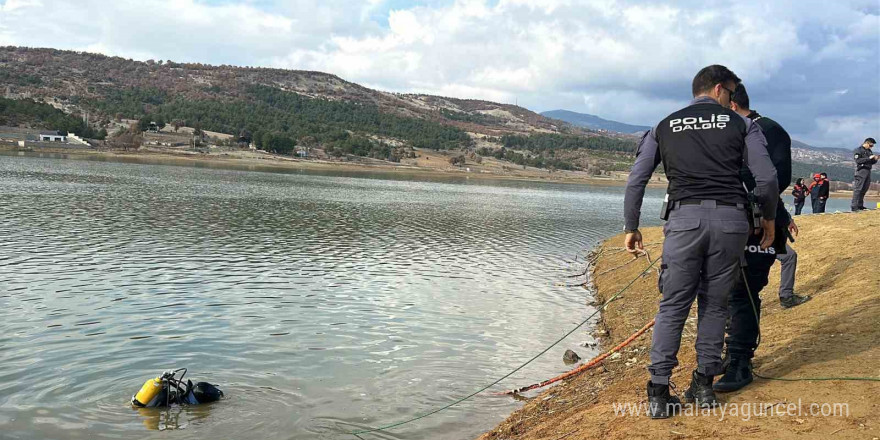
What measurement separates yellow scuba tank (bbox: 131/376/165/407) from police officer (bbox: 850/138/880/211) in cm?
1968

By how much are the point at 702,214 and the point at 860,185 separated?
19.7 metres

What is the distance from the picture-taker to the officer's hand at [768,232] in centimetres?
543

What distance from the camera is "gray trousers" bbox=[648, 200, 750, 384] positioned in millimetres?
5137

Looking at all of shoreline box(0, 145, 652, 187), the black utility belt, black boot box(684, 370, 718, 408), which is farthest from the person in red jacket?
shoreline box(0, 145, 652, 187)

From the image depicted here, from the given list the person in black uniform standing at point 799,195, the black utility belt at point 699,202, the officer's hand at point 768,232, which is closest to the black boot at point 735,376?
the officer's hand at point 768,232

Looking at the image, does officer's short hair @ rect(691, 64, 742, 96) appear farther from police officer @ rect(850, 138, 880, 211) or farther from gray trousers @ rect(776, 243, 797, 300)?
police officer @ rect(850, 138, 880, 211)

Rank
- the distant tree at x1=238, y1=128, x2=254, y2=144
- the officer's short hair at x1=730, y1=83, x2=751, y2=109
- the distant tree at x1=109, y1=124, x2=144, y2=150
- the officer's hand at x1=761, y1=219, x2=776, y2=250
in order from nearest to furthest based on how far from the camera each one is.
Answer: the officer's hand at x1=761, y1=219, x2=776, y2=250 → the officer's short hair at x1=730, y1=83, x2=751, y2=109 → the distant tree at x1=109, y1=124, x2=144, y2=150 → the distant tree at x1=238, y1=128, x2=254, y2=144

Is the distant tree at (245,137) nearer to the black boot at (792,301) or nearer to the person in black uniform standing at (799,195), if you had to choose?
the person in black uniform standing at (799,195)

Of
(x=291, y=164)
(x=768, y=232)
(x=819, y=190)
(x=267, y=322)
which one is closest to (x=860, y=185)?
(x=819, y=190)

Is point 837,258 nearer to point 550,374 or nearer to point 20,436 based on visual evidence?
point 550,374

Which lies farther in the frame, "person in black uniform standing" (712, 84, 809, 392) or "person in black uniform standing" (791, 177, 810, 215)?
"person in black uniform standing" (791, 177, 810, 215)

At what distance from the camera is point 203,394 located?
27.5 feet

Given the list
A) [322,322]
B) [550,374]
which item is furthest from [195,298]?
[550,374]

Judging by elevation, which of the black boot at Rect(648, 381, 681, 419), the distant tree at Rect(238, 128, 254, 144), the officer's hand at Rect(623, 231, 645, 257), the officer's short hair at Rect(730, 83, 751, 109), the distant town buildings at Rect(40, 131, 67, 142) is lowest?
the black boot at Rect(648, 381, 681, 419)
